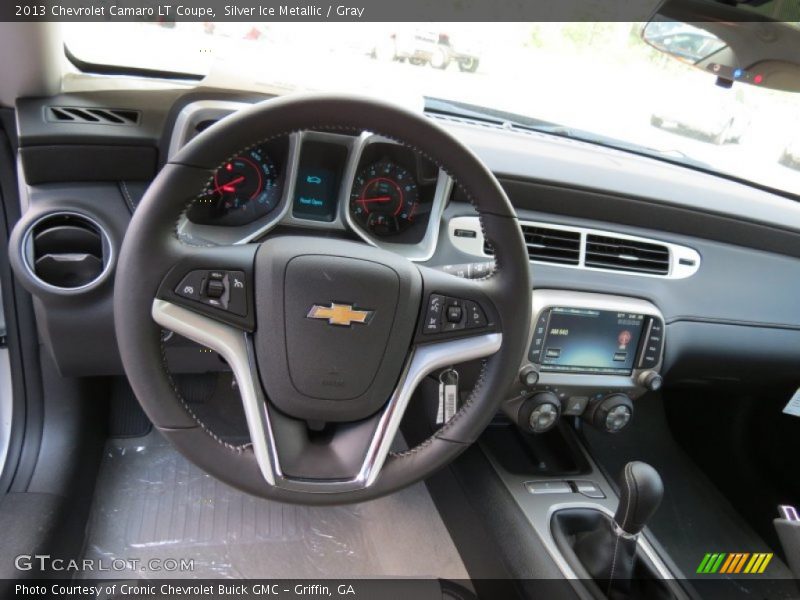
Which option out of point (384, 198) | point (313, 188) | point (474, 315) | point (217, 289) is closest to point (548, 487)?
point (474, 315)

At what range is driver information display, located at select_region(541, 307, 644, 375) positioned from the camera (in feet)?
5.42

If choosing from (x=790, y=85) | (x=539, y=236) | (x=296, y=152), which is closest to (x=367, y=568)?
(x=539, y=236)

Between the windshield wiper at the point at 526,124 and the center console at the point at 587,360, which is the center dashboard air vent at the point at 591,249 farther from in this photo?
the windshield wiper at the point at 526,124

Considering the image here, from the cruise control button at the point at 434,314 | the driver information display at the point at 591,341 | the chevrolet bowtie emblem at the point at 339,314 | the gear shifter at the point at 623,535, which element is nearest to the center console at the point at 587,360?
the driver information display at the point at 591,341

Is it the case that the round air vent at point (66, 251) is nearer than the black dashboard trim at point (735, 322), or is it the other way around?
the round air vent at point (66, 251)

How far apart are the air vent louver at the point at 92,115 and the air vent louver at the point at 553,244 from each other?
1021 millimetres

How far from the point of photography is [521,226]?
169 cm

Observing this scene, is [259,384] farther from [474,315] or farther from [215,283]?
[474,315]

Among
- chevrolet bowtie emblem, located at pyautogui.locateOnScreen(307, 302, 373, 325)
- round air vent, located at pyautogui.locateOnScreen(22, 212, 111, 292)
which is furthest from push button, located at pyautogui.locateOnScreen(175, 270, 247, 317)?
round air vent, located at pyautogui.locateOnScreen(22, 212, 111, 292)

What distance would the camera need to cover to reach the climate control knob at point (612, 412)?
1.74 metres

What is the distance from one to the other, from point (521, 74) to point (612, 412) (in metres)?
1.07

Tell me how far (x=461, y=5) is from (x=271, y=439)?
1348 millimetres

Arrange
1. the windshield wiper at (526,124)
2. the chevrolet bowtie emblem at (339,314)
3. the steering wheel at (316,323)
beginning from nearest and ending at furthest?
1. the steering wheel at (316,323)
2. the chevrolet bowtie emblem at (339,314)
3. the windshield wiper at (526,124)

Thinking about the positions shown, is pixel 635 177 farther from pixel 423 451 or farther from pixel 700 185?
pixel 423 451
